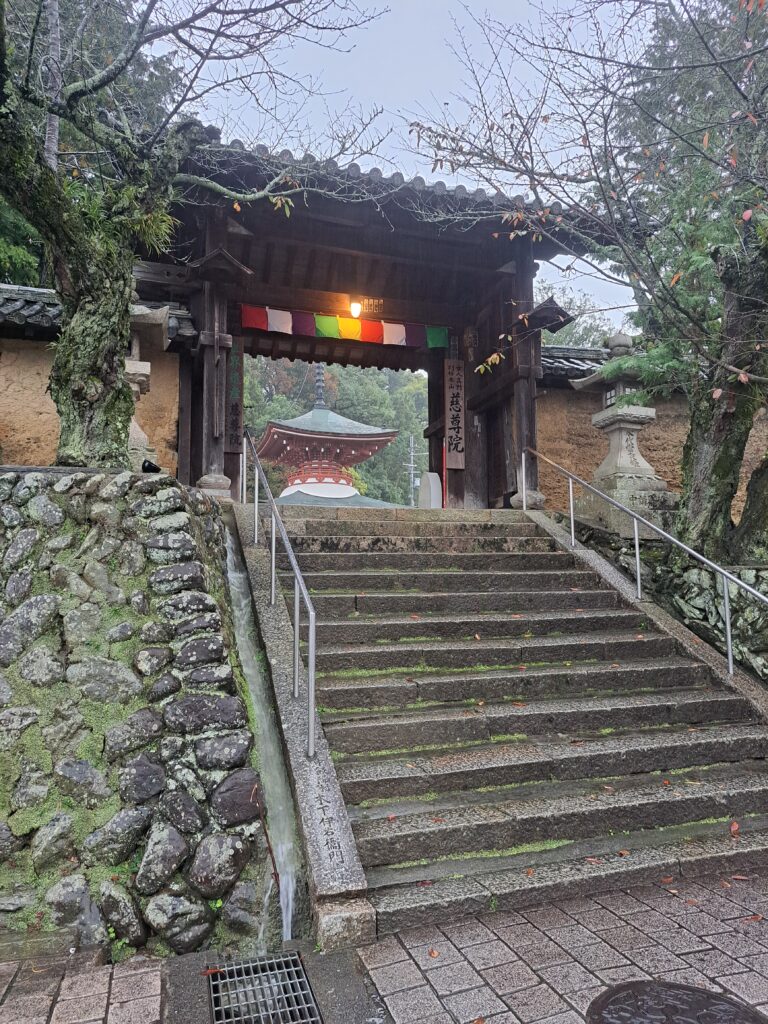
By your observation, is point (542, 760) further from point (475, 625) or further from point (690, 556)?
point (690, 556)

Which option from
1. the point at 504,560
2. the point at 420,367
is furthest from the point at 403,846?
the point at 420,367

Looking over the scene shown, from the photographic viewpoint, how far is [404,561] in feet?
19.8

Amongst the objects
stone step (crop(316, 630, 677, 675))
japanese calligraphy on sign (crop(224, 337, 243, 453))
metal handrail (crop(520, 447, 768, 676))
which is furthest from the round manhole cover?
japanese calligraphy on sign (crop(224, 337, 243, 453))

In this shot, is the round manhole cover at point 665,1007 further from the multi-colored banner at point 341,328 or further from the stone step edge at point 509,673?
the multi-colored banner at point 341,328

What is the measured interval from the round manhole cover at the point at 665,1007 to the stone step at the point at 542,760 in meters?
1.36

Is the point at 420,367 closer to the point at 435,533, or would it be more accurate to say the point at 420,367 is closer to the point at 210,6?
the point at 435,533

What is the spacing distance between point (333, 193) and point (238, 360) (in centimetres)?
257

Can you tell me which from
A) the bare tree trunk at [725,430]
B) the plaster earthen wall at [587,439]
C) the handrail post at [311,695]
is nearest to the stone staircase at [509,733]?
the handrail post at [311,695]

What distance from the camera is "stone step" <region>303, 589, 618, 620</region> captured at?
518cm

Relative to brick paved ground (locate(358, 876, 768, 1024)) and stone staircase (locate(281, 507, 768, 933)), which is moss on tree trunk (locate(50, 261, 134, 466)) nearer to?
stone staircase (locate(281, 507, 768, 933))

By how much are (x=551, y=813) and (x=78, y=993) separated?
235 cm

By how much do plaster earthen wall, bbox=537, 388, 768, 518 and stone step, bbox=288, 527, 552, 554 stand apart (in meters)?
3.77

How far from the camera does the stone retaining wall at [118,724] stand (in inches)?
117

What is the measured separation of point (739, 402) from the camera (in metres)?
6.18
